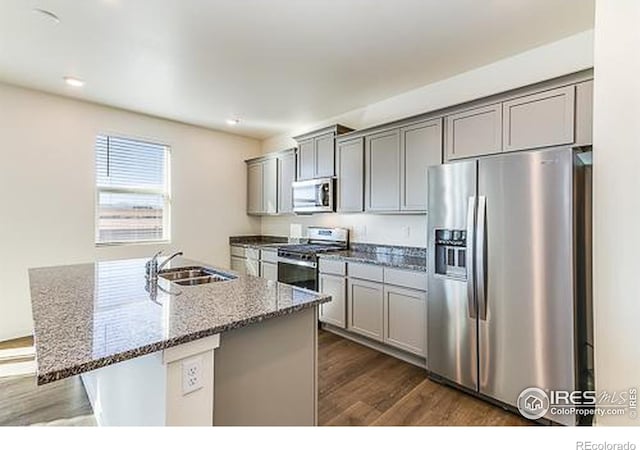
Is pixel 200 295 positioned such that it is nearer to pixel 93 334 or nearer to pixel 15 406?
pixel 93 334

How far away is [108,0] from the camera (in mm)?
2064

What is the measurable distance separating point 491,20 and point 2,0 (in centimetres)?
329

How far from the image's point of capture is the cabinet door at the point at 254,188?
17.2 feet

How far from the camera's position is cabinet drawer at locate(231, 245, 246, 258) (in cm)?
503

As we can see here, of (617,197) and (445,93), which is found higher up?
(445,93)

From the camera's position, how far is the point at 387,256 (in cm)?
358

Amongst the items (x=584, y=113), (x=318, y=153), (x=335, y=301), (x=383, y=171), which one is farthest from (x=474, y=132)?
(x=335, y=301)

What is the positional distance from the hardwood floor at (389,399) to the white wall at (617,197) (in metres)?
0.71

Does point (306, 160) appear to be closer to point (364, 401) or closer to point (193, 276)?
point (193, 276)

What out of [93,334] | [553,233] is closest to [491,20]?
[553,233]

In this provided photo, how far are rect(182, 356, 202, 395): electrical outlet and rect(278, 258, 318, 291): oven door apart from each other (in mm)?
2618
